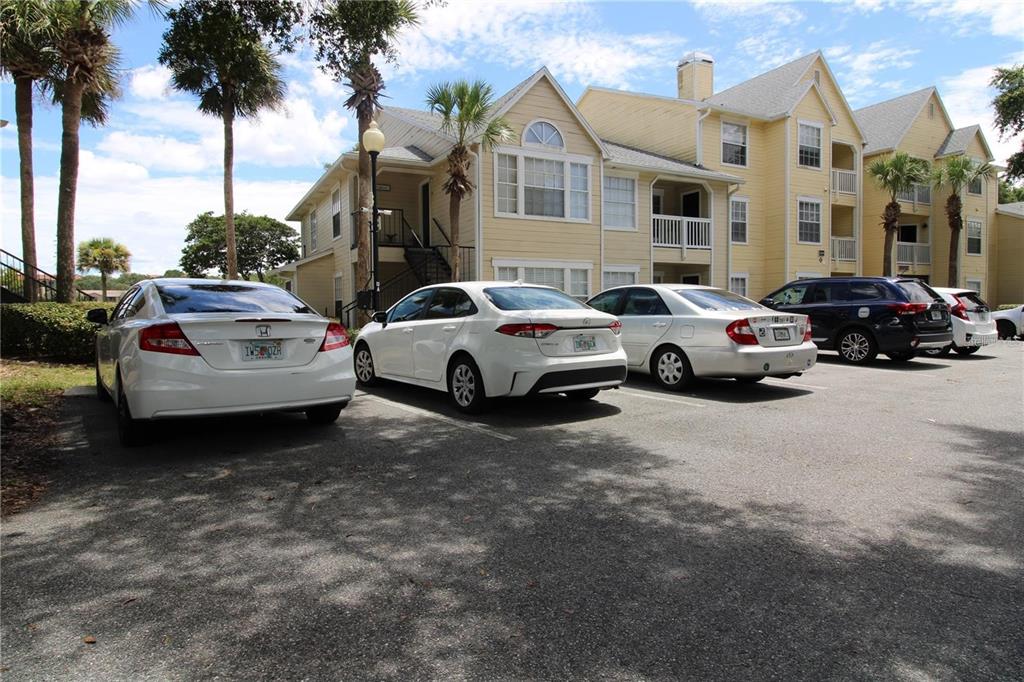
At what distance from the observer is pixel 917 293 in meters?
12.0

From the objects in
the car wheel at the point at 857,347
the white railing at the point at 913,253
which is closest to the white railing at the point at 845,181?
the white railing at the point at 913,253

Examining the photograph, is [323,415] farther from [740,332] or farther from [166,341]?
[740,332]

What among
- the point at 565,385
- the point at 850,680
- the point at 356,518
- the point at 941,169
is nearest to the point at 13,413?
the point at 356,518

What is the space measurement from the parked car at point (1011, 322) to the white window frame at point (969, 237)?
15379 millimetres

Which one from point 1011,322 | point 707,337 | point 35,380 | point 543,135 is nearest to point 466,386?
point 707,337

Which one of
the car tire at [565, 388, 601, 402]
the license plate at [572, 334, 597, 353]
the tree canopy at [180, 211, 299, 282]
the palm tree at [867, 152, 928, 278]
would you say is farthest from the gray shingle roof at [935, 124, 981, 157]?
the tree canopy at [180, 211, 299, 282]

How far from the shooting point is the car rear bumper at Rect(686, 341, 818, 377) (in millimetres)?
8375

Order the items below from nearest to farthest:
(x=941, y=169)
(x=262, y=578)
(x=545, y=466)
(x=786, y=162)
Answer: (x=262, y=578) < (x=545, y=466) < (x=786, y=162) < (x=941, y=169)

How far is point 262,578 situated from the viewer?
3258 millimetres

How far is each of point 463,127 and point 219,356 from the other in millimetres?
12340

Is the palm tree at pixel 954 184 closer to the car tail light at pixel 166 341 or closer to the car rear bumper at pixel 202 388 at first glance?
the car rear bumper at pixel 202 388

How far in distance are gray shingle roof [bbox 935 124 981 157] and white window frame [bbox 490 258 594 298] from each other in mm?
22448

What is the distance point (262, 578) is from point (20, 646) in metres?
0.97

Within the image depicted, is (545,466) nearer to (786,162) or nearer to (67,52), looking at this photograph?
(67,52)
